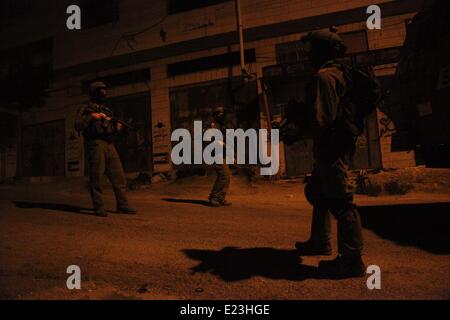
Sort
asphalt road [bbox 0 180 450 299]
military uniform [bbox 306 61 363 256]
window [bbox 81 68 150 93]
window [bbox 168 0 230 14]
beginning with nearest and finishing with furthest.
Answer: asphalt road [bbox 0 180 450 299] → military uniform [bbox 306 61 363 256] → window [bbox 168 0 230 14] → window [bbox 81 68 150 93]

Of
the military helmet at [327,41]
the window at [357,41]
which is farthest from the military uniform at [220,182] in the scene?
the window at [357,41]

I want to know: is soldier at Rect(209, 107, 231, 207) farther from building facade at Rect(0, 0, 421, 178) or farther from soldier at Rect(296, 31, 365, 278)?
soldier at Rect(296, 31, 365, 278)

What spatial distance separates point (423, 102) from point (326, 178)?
7.34 ft

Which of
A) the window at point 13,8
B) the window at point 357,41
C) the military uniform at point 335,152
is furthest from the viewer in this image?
the window at point 13,8

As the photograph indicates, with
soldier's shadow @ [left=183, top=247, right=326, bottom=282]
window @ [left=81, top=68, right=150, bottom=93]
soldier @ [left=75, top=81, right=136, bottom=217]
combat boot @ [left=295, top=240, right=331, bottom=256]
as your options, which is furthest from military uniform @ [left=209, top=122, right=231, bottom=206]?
window @ [left=81, top=68, right=150, bottom=93]

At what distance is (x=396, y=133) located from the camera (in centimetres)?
418

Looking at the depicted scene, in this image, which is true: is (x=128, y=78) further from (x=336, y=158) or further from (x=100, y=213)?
(x=336, y=158)

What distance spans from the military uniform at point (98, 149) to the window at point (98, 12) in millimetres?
10488

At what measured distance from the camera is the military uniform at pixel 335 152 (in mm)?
2381

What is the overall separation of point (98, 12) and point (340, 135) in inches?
569

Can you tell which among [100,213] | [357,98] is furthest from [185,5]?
[357,98]

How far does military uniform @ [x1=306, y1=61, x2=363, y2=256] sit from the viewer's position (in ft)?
7.81

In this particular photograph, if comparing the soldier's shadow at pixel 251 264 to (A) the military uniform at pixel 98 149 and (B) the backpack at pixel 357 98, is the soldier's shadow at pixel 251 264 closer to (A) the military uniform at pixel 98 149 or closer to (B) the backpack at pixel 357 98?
(B) the backpack at pixel 357 98
